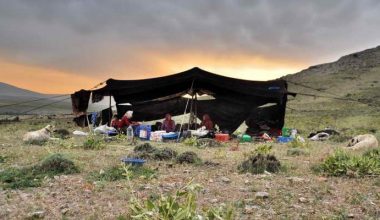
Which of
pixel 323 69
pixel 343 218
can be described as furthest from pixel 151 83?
pixel 323 69

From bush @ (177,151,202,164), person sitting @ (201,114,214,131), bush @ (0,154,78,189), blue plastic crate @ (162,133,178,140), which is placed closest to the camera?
bush @ (0,154,78,189)

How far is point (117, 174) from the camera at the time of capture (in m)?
8.45

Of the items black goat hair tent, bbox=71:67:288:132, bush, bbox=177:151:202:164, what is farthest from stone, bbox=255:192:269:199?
black goat hair tent, bbox=71:67:288:132

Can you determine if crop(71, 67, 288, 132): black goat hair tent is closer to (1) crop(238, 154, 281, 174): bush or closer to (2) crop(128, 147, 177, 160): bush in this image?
(2) crop(128, 147, 177, 160): bush

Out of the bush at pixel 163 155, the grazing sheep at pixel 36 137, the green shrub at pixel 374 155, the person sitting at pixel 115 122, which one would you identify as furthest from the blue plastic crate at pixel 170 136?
the green shrub at pixel 374 155

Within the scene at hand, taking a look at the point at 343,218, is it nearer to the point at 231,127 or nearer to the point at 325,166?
the point at 325,166

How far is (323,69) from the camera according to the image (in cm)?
6894

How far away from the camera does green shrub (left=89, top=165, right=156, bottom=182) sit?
834cm

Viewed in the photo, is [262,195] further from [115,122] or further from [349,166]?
[115,122]

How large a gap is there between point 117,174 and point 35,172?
1650mm

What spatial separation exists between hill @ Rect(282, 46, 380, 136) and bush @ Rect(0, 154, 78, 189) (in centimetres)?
1569

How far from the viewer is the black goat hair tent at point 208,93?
62.8 feet

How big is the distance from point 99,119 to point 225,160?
10851 mm

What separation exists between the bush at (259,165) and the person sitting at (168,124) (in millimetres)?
8960
